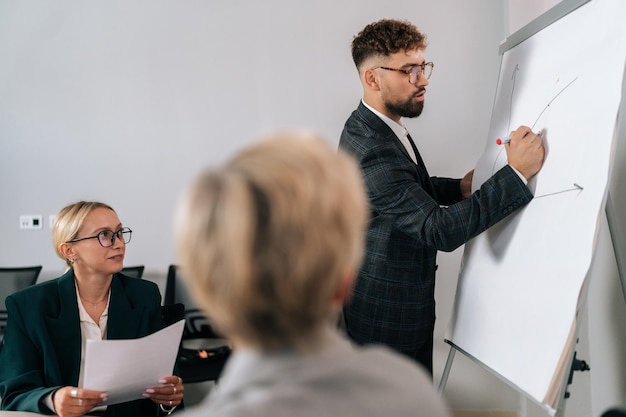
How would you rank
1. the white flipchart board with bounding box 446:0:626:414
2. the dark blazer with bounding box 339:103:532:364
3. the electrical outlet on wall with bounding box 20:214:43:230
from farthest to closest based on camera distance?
the electrical outlet on wall with bounding box 20:214:43:230 < the dark blazer with bounding box 339:103:532:364 < the white flipchart board with bounding box 446:0:626:414

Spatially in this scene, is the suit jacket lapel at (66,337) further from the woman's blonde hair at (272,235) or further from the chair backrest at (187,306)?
the chair backrest at (187,306)

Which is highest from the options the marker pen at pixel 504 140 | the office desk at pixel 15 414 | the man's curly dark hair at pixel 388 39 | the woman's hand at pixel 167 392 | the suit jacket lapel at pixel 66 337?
the man's curly dark hair at pixel 388 39

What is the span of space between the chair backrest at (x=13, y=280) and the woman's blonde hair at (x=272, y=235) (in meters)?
3.42

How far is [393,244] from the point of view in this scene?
2.31m

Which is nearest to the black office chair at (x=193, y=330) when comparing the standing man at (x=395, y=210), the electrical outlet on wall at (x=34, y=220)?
the electrical outlet on wall at (x=34, y=220)

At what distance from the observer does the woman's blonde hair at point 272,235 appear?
2.33ft

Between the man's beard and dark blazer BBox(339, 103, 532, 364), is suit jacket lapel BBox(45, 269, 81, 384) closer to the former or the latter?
dark blazer BBox(339, 103, 532, 364)

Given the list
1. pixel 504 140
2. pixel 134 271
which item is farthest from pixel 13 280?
pixel 504 140

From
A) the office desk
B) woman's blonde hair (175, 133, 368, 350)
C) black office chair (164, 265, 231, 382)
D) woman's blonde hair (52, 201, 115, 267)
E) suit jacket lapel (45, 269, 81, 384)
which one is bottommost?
black office chair (164, 265, 231, 382)

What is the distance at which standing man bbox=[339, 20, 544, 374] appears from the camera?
2180mm

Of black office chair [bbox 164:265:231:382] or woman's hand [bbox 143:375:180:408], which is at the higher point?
woman's hand [bbox 143:375:180:408]

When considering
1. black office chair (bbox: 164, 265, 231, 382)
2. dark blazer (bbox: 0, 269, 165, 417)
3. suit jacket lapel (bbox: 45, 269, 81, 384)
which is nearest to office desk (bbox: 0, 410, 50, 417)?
dark blazer (bbox: 0, 269, 165, 417)

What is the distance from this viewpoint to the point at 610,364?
2.22 metres

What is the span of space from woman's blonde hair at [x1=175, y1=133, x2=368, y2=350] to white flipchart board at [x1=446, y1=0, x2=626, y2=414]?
1.09 meters
